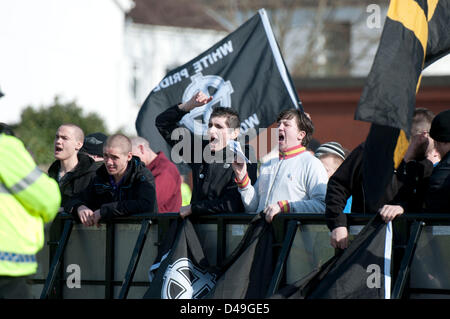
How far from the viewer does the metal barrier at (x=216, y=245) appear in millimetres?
5504

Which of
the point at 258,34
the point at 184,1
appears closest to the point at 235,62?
the point at 258,34

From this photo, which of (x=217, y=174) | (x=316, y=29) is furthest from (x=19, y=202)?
(x=316, y=29)

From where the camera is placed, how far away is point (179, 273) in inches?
247

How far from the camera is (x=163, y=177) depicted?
8.18 m

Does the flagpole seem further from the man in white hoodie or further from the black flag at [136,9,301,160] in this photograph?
the man in white hoodie

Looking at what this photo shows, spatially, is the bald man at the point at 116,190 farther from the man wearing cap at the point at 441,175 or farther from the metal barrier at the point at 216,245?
the man wearing cap at the point at 441,175

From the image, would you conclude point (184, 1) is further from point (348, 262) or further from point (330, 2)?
point (348, 262)

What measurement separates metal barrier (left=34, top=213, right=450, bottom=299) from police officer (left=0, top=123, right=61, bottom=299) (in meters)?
1.83

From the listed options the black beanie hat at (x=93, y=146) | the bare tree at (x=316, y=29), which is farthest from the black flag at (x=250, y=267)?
the bare tree at (x=316, y=29)

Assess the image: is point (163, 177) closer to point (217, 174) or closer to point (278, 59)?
point (217, 174)

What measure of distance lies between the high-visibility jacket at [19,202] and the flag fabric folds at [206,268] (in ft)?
5.25

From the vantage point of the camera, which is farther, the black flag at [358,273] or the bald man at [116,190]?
the bald man at [116,190]

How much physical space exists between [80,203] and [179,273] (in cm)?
137

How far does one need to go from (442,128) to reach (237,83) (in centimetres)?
360
